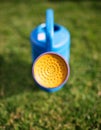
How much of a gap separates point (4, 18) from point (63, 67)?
4.59ft

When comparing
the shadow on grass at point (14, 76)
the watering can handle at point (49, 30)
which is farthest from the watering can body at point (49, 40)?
the shadow on grass at point (14, 76)

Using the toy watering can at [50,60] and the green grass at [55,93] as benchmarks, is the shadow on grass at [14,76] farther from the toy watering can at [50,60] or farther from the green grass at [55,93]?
the toy watering can at [50,60]

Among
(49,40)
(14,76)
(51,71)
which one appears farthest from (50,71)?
(14,76)

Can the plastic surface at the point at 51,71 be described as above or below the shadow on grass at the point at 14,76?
below

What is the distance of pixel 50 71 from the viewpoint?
61.5 inches

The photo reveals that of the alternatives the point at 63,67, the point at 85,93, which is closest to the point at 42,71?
the point at 63,67

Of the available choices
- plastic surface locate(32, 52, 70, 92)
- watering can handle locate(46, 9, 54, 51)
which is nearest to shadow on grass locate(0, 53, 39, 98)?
plastic surface locate(32, 52, 70, 92)

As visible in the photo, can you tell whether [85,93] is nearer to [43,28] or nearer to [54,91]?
[54,91]

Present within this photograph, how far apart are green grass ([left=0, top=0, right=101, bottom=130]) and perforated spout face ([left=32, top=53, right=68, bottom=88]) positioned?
203 mm

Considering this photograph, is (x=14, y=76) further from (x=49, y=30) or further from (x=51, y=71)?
(x=49, y=30)

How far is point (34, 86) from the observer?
1832mm

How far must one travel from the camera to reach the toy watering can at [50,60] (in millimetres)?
1521

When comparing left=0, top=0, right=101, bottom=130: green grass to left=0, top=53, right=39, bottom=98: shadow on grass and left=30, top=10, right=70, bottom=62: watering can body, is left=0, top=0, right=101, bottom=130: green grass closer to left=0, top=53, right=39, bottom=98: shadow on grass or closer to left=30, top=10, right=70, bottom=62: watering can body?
left=0, top=53, right=39, bottom=98: shadow on grass

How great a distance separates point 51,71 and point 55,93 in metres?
0.27
